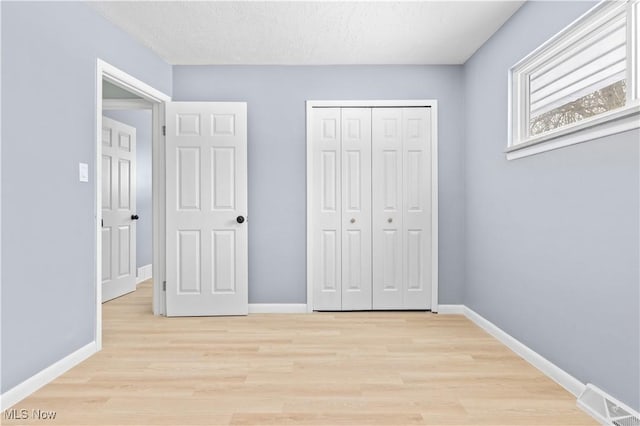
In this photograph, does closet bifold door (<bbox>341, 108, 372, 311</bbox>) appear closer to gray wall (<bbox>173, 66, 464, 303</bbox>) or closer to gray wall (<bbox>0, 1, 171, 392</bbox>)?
gray wall (<bbox>173, 66, 464, 303</bbox>)

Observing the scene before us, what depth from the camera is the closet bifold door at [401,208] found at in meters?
3.66

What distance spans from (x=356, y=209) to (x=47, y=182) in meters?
2.52

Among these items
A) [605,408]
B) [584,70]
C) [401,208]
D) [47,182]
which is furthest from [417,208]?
[47,182]

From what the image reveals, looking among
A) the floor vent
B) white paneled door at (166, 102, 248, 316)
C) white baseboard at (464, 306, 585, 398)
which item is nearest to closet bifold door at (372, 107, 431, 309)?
white baseboard at (464, 306, 585, 398)

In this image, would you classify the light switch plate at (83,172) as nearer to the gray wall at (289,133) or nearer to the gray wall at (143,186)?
the gray wall at (289,133)

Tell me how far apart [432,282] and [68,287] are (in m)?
3.10

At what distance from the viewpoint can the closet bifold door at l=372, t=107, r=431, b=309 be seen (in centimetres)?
366

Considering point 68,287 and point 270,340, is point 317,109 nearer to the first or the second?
point 270,340

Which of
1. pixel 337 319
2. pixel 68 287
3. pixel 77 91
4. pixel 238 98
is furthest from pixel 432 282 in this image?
pixel 77 91

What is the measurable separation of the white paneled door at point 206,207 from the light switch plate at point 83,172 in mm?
971

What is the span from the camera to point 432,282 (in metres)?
3.69
